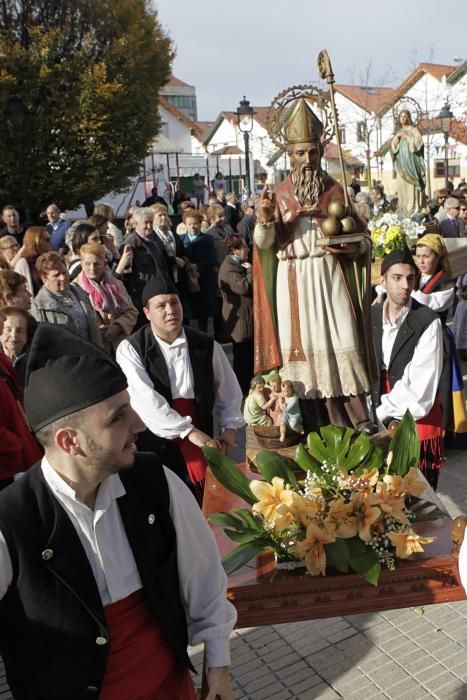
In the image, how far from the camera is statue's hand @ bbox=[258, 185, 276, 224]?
14.0 feet

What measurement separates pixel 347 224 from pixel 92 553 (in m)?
2.82

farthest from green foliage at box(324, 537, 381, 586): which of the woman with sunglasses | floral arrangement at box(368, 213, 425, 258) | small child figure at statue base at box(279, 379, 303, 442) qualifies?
floral arrangement at box(368, 213, 425, 258)

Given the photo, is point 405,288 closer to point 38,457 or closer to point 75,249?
point 38,457

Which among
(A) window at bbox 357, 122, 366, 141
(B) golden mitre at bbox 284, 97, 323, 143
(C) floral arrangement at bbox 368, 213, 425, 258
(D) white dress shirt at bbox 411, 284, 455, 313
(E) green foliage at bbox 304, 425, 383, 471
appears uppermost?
(A) window at bbox 357, 122, 366, 141

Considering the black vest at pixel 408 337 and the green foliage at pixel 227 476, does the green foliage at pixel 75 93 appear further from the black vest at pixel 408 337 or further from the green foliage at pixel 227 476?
the green foliage at pixel 227 476

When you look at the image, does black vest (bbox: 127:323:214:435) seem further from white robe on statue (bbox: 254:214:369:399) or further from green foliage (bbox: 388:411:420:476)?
green foliage (bbox: 388:411:420:476)

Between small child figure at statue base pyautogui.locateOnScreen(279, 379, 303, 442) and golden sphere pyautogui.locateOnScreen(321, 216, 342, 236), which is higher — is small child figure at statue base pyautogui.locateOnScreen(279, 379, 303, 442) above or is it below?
below

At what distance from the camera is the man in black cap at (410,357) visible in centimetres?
386

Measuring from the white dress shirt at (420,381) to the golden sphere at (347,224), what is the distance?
2.49ft

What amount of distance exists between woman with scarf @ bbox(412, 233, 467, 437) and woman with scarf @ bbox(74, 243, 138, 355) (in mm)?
2383

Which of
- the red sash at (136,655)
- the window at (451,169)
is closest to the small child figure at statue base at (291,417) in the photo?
the red sash at (136,655)

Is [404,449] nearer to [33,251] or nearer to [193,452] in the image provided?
[193,452]

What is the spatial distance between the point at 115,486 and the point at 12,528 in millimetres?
302

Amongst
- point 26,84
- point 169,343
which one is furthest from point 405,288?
point 26,84
